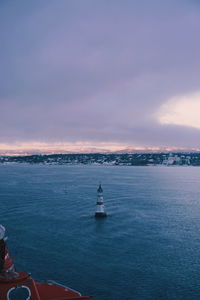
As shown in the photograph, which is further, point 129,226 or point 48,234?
point 129,226

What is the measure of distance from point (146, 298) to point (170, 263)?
624 cm

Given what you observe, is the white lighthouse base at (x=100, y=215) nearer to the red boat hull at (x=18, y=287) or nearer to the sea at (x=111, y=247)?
the sea at (x=111, y=247)

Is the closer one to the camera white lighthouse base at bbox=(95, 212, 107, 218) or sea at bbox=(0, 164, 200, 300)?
sea at bbox=(0, 164, 200, 300)

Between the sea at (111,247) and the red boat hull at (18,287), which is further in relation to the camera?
the sea at (111,247)

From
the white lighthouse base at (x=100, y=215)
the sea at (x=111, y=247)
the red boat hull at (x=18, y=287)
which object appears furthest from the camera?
the white lighthouse base at (x=100, y=215)

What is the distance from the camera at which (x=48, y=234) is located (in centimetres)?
3011

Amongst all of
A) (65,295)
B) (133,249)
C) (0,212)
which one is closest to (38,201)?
(0,212)

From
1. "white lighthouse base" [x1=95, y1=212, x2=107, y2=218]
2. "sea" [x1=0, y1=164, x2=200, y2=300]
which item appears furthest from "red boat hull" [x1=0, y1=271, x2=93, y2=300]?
"white lighthouse base" [x1=95, y1=212, x2=107, y2=218]

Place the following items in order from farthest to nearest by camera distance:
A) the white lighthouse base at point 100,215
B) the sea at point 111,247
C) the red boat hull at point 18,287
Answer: the white lighthouse base at point 100,215 < the sea at point 111,247 < the red boat hull at point 18,287

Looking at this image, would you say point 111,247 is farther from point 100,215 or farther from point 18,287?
point 18,287

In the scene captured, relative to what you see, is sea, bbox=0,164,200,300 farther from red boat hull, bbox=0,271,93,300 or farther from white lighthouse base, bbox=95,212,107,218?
red boat hull, bbox=0,271,93,300

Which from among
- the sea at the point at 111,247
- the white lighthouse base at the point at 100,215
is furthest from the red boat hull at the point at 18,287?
the white lighthouse base at the point at 100,215

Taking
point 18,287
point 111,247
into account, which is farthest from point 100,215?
point 18,287

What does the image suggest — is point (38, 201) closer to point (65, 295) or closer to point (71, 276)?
point (71, 276)
